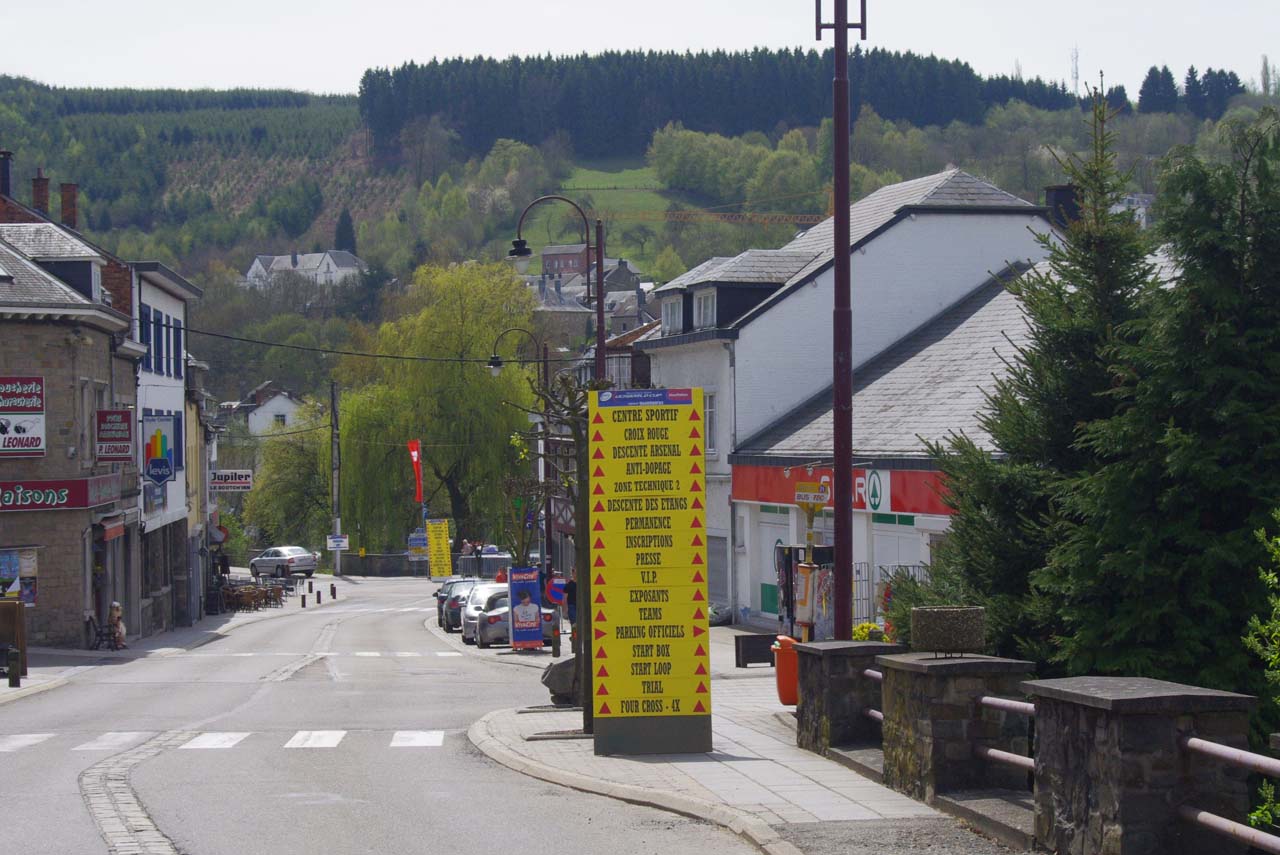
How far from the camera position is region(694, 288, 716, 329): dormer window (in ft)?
125

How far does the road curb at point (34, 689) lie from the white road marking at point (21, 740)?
5694mm

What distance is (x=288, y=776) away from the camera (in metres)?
13.8

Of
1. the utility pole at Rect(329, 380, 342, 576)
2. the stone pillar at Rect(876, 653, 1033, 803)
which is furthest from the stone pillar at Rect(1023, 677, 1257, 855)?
the utility pole at Rect(329, 380, 342, 576)

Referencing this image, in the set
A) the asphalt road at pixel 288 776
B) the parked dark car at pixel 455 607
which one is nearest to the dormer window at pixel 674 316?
the parked dark car at pixel 455 607

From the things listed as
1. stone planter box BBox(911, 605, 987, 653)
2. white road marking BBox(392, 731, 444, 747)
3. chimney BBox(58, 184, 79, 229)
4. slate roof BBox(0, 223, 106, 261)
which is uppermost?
chimney BBox(58, 184, 79, 229)

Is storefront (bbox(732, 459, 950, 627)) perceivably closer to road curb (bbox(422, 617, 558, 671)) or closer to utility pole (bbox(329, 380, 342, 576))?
road curb (bbox(422, 617, 558, 671))

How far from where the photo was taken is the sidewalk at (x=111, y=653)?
26.6 meters

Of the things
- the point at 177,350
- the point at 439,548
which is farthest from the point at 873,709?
the point at 439,548

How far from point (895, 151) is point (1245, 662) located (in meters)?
155

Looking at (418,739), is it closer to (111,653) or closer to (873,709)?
(873,709)

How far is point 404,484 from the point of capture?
229 ft

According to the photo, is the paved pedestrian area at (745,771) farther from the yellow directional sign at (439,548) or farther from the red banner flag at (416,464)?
the red banner flag at (416,464)

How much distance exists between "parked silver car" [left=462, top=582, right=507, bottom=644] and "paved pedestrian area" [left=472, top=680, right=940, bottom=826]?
64.6 ft

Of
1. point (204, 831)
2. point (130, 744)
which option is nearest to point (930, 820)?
point (204, 831)
